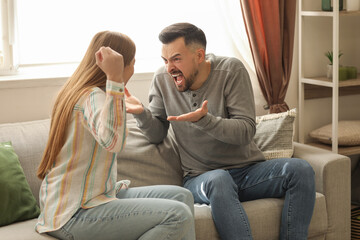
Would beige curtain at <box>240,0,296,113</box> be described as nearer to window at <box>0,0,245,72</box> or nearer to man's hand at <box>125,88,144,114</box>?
window at <box>0,0,245,72</box>

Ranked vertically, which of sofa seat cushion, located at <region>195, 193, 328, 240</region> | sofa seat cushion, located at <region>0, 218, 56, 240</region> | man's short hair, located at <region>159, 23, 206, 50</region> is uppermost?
man's short hair, located at <region>159, 23, 206, 50</region>

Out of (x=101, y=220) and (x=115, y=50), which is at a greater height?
Result: (x=115, y=50)

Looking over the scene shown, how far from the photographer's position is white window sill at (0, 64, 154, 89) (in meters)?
2.83

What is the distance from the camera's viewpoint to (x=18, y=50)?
3061 mm

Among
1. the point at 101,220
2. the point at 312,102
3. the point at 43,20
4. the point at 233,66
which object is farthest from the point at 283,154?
the point at 43,20

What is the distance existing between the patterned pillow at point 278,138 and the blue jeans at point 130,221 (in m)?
0.91

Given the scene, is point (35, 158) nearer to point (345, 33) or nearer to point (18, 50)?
point (18, 50)

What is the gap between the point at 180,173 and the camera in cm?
279

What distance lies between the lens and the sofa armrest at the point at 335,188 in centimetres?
268

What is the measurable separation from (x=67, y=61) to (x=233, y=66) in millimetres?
1054

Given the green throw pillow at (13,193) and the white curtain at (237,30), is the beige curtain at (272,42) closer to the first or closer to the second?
the white curtain at (237,30)

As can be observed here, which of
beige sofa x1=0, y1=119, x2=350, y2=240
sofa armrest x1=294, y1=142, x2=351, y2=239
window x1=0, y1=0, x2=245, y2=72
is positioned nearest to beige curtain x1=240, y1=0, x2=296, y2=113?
window x1=0, y1=0, x2=245, y2=72

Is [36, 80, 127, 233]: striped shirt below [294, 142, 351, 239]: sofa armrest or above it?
above

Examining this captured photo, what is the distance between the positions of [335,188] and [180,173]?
0.74 meters
